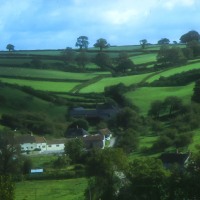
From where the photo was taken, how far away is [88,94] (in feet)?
271

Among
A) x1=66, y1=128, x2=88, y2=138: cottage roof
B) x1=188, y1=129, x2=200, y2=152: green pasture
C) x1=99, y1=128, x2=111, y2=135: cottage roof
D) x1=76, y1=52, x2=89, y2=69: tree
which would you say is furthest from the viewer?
x1=76, y1=52, x2=89, y2=69: tree

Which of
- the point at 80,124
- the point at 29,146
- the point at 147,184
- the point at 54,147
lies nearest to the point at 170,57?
the point at 80,124

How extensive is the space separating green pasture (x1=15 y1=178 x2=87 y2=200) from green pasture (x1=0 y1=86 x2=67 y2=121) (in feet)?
89.8

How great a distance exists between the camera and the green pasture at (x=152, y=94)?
7369 cm

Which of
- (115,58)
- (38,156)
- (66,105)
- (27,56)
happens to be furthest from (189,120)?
(27,56)

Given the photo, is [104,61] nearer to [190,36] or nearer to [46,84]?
[46,84]

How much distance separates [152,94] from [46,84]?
21072 mm

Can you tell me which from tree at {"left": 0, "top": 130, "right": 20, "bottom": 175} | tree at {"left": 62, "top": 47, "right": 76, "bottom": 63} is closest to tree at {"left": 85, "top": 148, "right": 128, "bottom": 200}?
tree at {"left": 0, "top": 130, "right": 20, "bottom": 175}

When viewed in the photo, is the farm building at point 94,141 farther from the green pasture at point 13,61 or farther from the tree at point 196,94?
the green pasture at point 13,61

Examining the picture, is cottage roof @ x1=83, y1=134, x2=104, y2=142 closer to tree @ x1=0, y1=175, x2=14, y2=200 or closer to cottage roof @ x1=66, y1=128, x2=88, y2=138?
cottage roof @ x1=66, y1=128, x2=88, y2=138

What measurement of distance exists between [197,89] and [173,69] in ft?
76.9

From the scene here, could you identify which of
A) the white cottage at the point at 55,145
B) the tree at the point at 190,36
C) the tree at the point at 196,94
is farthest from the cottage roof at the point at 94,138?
the tree at the point at 190,36

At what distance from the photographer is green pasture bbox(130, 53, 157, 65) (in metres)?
109

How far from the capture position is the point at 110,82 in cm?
9069
